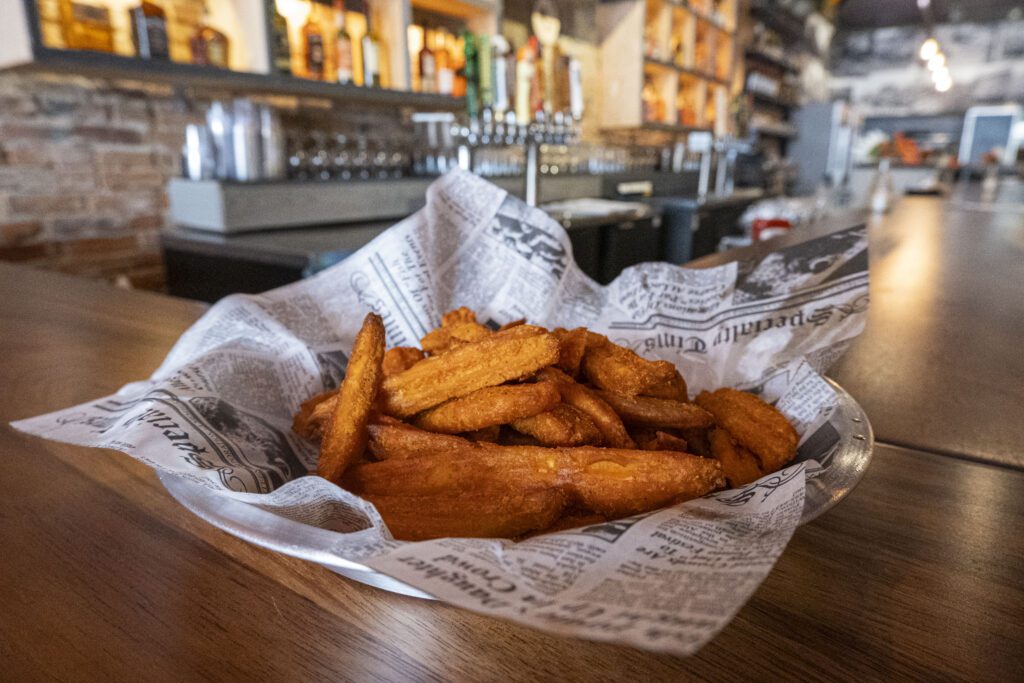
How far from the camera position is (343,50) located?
2848 millimetres

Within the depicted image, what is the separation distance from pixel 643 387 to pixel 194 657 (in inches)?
16.2

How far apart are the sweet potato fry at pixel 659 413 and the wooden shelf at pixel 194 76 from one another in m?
2.13

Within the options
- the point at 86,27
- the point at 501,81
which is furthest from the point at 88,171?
the point at 501,81

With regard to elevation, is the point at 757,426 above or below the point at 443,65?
below

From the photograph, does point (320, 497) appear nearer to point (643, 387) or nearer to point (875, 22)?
point (643, 387)

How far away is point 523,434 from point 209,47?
2.50m

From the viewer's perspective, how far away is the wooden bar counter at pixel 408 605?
0.38 m

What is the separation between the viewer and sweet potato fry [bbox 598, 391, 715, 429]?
58 centimetres

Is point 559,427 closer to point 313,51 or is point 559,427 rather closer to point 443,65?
point 313,51

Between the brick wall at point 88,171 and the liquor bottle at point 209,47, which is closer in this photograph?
the brick wall at point 88,171

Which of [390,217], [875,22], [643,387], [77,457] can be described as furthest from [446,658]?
[875,22]

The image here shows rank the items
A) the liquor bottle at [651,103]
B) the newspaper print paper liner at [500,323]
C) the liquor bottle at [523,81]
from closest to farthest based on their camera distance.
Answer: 1. the newspaper print paper liner at [500,323]
2. the liquor bottle at [523,81]
3. the liquor bottle at [651,103]

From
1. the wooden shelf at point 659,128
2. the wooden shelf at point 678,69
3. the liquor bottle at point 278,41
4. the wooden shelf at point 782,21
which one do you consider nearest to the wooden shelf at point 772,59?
the wooden shelf at point 782,21

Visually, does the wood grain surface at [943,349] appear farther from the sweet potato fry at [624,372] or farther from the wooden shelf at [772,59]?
the wooden shelf at [772,59]
